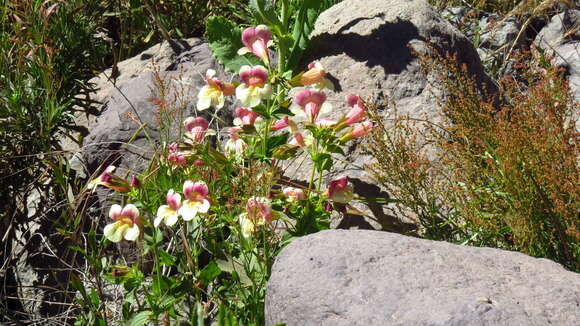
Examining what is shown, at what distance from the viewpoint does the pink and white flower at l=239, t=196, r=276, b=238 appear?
94.9 inches

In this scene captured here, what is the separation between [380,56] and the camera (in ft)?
11.8


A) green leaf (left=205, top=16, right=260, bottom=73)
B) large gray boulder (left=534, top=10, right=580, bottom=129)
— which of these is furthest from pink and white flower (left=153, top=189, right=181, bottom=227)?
large gray boulder (left=534, top=10, right=580, bottom=129)

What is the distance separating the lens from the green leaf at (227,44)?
3584 mm

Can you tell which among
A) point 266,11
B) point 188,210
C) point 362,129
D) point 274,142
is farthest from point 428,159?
point 188,210

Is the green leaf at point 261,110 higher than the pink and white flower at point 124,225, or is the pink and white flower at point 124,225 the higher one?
the green leaf at point 261,110

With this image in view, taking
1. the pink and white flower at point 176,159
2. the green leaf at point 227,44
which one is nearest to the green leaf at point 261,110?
the pink and white flower at point 176,159

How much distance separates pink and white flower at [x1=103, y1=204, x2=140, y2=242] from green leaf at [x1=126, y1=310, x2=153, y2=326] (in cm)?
26

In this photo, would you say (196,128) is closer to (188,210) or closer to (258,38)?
(258,38)

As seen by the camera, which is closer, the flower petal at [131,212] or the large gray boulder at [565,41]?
the flower petal at [131,212]

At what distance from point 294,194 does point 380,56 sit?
1.12 meters

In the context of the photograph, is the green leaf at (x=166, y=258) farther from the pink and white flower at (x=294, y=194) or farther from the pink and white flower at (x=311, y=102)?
the pink and white flower at (x=311, y=102)

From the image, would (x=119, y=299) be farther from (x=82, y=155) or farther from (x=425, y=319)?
(x=425, y=319)

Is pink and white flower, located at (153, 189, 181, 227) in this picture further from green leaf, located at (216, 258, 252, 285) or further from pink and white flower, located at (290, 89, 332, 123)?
pink and white flower, located at (290, 89, 332, 123)

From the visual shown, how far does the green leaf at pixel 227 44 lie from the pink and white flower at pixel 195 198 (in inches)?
48.1
